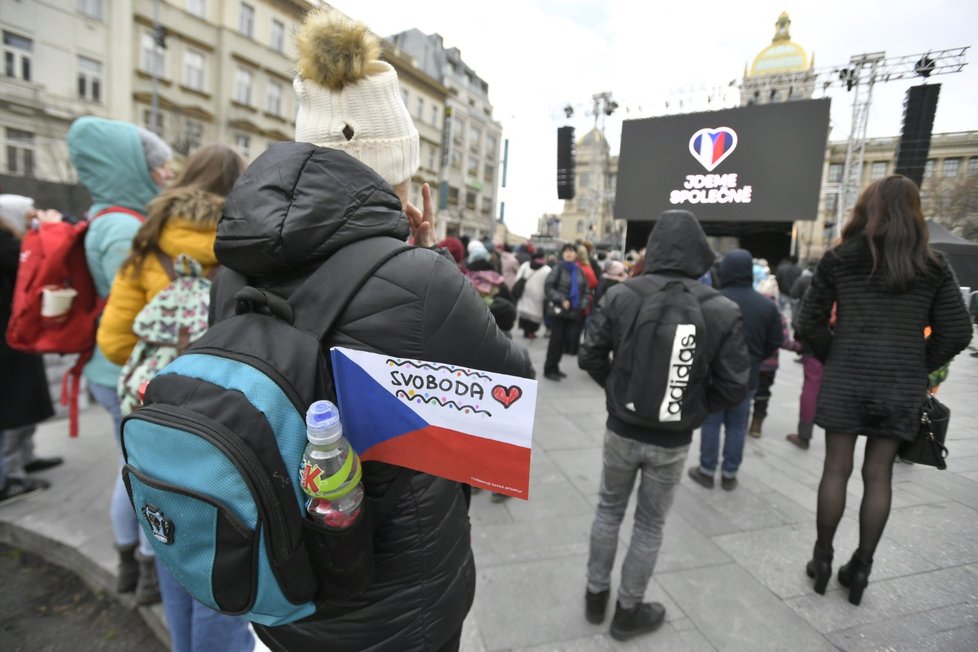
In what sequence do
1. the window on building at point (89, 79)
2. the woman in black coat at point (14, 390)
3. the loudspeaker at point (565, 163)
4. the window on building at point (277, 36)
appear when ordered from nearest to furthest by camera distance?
the loudspeaker at point (565, 163) → the woman in black coat at point (14, 390) → the window on building at point (89, 79) → the window on building at point (277, 36)

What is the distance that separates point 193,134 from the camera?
760 inches

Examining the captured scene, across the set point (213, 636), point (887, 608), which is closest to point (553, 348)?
point (887, 608)

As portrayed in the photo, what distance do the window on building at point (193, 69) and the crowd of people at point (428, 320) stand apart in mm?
23329

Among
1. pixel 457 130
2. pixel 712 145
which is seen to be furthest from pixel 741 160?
pixel 457 130

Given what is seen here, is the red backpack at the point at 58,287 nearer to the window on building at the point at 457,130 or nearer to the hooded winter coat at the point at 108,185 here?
the hooded winter coat at the point at 108,185

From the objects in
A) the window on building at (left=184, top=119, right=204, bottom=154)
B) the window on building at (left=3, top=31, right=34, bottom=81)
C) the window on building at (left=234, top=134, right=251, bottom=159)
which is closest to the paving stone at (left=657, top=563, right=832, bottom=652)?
the window on building at (left=3, top=31, right=34, bottom=81)

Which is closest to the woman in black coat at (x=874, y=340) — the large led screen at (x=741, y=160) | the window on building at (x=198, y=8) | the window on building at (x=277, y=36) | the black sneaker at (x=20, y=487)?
the large led screen at (x=741, y=160)

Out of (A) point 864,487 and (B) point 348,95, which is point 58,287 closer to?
(B) point 348,95

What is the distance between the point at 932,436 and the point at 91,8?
79.2ft

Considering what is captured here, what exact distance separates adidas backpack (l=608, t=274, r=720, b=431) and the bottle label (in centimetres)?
154

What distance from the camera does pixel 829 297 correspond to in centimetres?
228

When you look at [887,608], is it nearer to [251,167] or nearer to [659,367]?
[659,367]

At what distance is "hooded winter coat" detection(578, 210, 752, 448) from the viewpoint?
2152 mm

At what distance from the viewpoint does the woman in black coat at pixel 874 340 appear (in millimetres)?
1950
